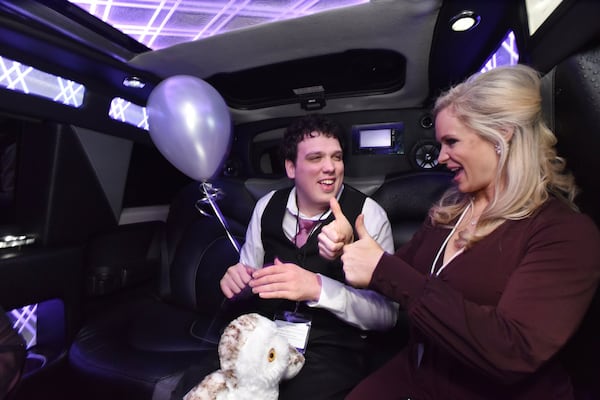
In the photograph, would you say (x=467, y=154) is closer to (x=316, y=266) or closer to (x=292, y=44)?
(x=316, y=266)

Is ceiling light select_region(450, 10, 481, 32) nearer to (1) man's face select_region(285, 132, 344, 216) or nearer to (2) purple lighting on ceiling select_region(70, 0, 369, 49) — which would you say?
(2) purple lighting on ceiling select_region(70, 0, 369, 49)

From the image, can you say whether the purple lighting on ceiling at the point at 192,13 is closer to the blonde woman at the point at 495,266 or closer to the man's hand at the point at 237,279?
the blonde woman at the point at 495,266

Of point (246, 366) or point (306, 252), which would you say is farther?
point (306, 252)

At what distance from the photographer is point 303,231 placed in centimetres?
147

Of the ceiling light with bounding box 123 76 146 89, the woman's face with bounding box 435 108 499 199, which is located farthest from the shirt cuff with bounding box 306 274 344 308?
the ceiling light with bounding box 123 76 146 89

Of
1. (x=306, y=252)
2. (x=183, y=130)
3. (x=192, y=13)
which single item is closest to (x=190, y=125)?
(x=183, y=130)

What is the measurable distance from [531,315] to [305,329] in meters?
0.78

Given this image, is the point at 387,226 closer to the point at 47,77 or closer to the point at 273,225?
the point at 273,225

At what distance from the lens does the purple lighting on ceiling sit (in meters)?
1.27

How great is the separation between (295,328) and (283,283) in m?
0.29

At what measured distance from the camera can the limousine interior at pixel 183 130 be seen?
122 centimetres

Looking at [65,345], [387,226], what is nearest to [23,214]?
[65,345]

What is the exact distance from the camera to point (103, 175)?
83.4 inches

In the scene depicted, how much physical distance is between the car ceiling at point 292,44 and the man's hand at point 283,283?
3.39 ft
